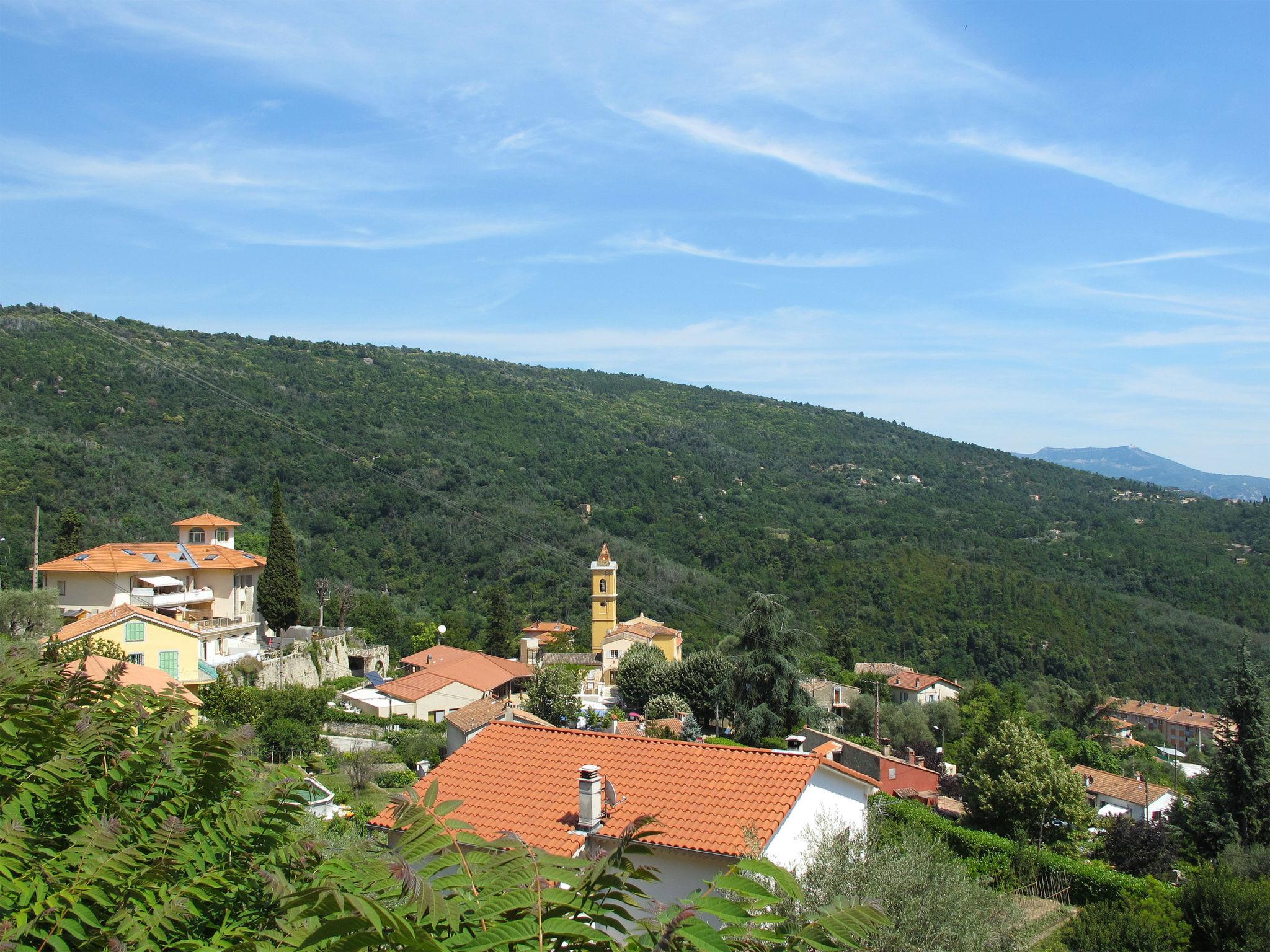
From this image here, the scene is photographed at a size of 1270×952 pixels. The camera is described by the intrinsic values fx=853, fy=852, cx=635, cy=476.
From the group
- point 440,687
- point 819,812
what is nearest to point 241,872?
point 819,812

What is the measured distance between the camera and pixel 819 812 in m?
11.2

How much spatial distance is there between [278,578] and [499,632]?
59.1 ft

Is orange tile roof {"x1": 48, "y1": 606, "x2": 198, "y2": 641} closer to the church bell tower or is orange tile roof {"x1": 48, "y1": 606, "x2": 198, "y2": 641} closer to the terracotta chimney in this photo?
the terracotta chimney

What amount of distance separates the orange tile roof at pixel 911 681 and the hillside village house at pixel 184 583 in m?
39.1

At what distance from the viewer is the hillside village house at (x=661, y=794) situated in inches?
392

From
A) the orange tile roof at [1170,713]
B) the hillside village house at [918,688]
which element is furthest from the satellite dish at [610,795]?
the orange tile roof at [1170,713]

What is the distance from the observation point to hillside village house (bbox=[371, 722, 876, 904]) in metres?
9.95

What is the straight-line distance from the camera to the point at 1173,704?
206ft

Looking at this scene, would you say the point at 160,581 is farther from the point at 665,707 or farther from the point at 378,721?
the point at 665,707

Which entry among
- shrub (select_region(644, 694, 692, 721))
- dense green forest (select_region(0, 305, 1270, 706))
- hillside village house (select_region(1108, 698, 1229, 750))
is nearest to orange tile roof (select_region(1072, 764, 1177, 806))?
shrub (select_region(644, 694, 692, 721))

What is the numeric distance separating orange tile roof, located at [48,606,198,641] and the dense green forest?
1579cm

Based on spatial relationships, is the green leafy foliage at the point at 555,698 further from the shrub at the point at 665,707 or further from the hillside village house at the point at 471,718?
the hillside village house at the point at 471,718

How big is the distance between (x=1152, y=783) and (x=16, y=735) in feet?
150

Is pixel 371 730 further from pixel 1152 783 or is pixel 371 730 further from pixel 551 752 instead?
pixel 1152 783
